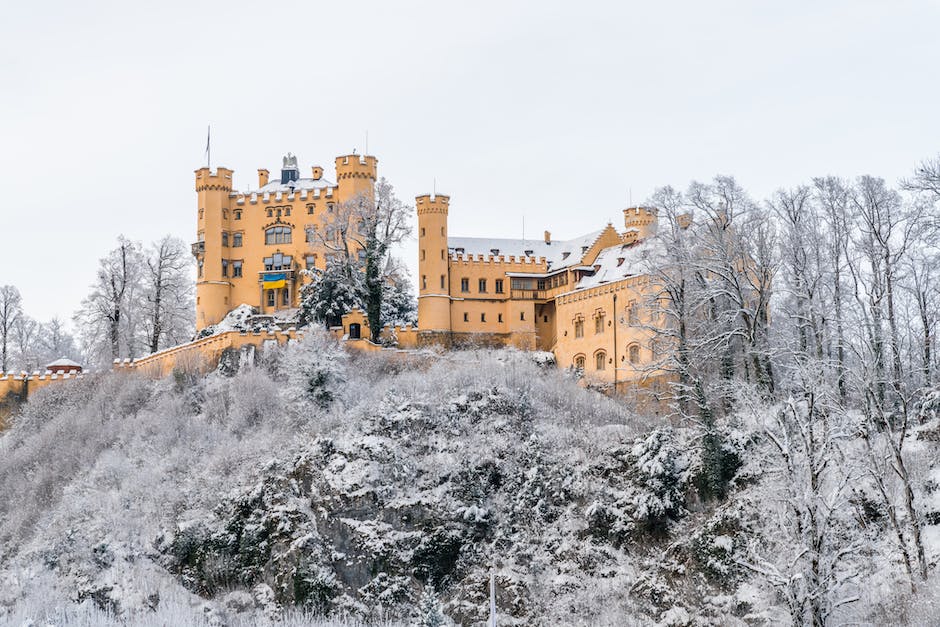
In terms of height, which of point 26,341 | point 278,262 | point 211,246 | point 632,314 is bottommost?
point 632,314

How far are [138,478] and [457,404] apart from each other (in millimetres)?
14869

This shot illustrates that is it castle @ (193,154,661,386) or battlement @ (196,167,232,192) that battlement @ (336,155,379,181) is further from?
battlement @ (196,167,232,192)

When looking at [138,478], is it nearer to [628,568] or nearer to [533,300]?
[628,568]

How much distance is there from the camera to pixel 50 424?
61.2 m

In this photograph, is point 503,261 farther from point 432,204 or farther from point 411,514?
point 411,514

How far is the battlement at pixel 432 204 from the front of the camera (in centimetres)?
6962

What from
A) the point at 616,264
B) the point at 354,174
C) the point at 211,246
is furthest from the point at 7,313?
the point at 616,264

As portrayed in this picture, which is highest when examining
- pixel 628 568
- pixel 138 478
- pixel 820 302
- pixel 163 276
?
pixel 163 276

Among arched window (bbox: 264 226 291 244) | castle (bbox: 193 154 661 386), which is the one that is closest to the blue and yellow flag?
castle (bbox: 193 154 661 386)

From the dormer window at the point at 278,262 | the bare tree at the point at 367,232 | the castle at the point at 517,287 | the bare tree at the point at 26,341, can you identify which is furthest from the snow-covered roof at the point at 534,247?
the bare tree at the point at 26,341

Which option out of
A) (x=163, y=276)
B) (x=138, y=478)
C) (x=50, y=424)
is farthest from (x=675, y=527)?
(x=163, y=276)

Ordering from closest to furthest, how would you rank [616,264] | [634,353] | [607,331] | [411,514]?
[411,514] < [634,353] < [607,331] < [616,264]

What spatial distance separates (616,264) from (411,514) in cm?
2447

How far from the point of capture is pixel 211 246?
73.9m
